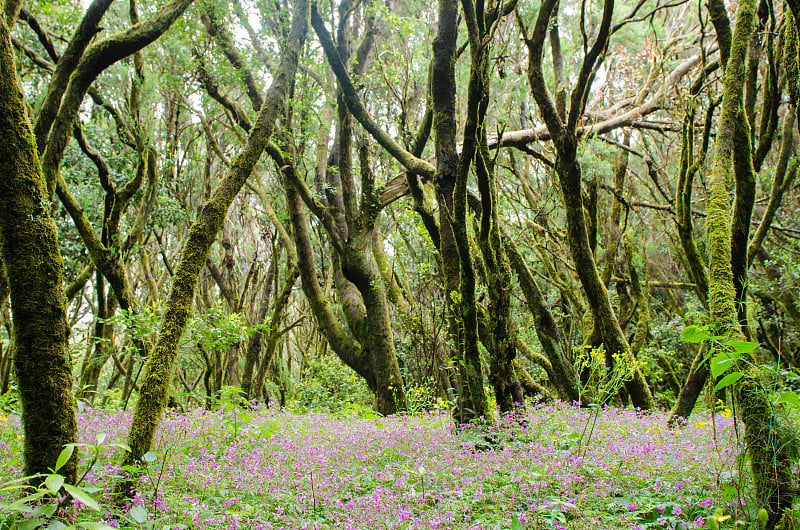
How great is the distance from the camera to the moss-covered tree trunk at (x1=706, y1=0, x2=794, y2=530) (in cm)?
246

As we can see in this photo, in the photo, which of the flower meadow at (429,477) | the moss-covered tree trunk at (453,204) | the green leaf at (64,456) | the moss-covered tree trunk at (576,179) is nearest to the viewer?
the green leaf at (64,456)

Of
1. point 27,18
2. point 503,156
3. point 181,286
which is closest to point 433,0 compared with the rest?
point 503,156

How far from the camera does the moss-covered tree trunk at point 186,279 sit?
2953 millimetres

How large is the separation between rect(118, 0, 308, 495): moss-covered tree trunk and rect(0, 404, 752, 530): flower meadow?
7.8 inches

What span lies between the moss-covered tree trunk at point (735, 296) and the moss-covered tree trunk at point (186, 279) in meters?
3.27

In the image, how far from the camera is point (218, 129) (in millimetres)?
13578

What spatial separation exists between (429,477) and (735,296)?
8.06 ft

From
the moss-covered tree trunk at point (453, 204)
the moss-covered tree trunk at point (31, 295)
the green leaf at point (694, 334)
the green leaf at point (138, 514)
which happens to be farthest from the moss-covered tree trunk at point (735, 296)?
the moss-covered tree trunk at point (31, 295)

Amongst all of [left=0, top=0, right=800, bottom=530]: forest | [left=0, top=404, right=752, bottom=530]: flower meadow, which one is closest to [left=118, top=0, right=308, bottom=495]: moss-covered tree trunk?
[left=0, top=0, right=800, bottom=530]: forest

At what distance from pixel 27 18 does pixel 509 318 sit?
23.1 ft

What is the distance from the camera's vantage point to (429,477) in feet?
10.4

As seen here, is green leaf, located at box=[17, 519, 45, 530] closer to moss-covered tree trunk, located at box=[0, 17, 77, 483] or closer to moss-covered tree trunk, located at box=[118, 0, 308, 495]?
moss-covered tree trunk, located at box=[0, 17, 77, 483]

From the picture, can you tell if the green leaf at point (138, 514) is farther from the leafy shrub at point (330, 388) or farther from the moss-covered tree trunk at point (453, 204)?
the leafy shrub at point (330, 388)

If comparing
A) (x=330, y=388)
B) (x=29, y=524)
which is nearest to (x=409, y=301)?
(x=330, y=388)
